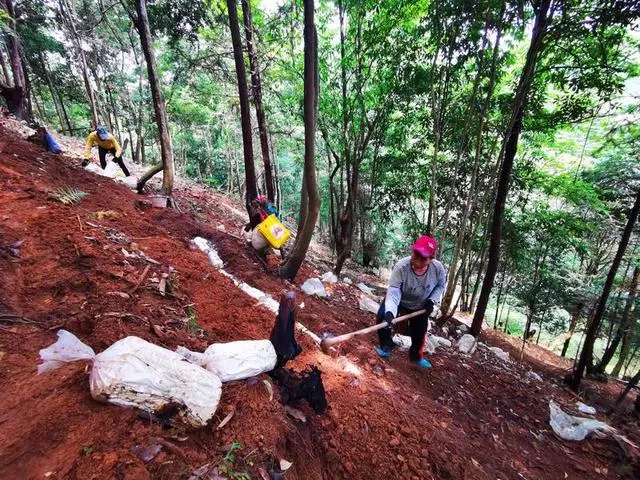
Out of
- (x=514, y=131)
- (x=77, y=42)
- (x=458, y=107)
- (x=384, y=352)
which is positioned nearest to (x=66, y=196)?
(x=384, y=352)

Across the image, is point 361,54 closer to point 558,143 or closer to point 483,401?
point 558,143

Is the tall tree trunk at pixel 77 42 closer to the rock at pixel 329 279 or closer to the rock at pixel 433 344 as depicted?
the rock at pixel 329 279

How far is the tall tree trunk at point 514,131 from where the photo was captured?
4.71 metres

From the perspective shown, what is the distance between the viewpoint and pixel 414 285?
372cm

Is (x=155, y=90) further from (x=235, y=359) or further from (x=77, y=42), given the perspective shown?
(x=77, y=42)

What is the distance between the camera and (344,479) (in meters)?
2.00

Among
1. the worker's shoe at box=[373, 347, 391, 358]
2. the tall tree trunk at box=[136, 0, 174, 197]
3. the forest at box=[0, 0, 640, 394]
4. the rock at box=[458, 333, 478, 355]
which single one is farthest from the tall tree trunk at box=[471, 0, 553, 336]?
the tall tree trunk at box=[136, 0, 174, 197]

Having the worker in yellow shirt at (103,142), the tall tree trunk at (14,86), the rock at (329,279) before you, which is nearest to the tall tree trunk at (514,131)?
the rock at (329,279)

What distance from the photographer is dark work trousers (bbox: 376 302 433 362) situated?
149 inches

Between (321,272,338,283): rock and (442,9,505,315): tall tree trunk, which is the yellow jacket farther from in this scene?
(442,9,505,315): tall tree trunk

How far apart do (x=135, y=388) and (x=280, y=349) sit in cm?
108

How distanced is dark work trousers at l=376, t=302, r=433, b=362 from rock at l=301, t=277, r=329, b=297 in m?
1.71

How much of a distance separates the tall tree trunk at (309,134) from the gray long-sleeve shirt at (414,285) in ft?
4.95

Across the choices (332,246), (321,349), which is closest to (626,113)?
(321,349)
